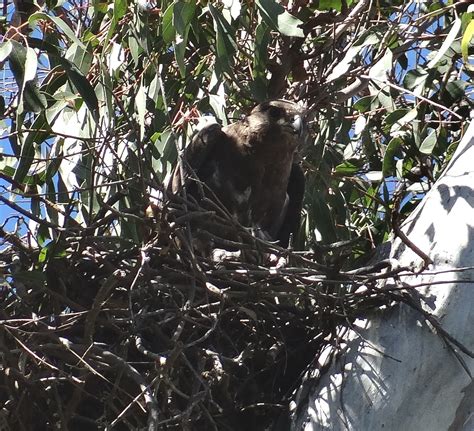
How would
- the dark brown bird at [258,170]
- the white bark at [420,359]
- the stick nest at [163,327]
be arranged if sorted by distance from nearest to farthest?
the white bark at [420,359]
the stick nest at [163,327]
the dark brown bird at [258,170]

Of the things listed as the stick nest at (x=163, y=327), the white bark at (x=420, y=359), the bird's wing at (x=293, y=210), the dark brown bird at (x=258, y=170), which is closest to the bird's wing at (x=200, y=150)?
the dark brown bird at (x=258, y=170)

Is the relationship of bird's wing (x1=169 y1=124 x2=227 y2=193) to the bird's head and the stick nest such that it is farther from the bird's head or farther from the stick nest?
the stick nest

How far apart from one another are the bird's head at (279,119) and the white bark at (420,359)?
1.41 m

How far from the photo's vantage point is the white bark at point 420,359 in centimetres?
334

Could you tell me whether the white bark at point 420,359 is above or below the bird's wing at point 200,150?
below

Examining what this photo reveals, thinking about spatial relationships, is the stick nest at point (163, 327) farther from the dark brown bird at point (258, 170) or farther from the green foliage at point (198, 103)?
the dark brown bird at point (258, 170)

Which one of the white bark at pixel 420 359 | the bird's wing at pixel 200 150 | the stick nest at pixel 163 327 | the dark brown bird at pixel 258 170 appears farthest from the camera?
the dark brown bird at pixel 258 170

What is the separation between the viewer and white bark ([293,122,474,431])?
11.0 ft

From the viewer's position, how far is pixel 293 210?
5.23 meters

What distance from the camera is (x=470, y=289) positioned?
3.39 meters

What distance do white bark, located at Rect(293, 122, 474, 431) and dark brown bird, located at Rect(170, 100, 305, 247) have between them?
4.96 ft

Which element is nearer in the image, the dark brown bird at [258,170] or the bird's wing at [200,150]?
the bird's wing at [200,150]

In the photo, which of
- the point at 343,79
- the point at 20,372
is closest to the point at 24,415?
the point at 20,372

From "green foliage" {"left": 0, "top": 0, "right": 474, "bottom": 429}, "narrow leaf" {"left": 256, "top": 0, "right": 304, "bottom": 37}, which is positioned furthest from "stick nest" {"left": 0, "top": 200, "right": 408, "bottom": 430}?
"narrow leaf" {"left": 256, "top": 0, "right": 304, "bottom": 37}
